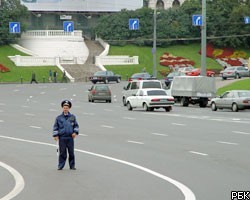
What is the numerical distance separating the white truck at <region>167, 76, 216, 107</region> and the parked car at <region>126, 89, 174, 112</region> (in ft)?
20.2

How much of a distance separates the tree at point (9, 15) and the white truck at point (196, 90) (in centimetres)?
5154

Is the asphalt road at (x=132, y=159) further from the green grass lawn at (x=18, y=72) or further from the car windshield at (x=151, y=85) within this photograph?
the green grass lawn at (x=18, y=72)

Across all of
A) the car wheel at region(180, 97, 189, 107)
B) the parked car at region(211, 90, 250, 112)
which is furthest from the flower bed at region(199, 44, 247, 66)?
the parked car at region(211, 90, 250, 112)

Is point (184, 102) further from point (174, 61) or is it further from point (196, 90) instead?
point (174, 61)

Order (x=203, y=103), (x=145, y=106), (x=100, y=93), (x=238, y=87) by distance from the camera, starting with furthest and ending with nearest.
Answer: (x=238, y=87), (x=100, y=93), (x=203, y=103), (x=145, y=106)

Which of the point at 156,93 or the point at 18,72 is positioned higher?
the point at 18,72

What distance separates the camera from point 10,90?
71.3m

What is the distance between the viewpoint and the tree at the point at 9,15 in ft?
332

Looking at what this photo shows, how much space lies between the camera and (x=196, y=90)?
2023 inches

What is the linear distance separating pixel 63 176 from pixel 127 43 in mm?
92282

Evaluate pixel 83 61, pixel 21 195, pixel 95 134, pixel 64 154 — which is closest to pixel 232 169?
pixel 64 154

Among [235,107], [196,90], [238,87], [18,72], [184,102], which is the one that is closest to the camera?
[235,107]

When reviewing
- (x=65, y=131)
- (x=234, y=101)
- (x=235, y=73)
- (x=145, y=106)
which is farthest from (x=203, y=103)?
(x=65, y=131)

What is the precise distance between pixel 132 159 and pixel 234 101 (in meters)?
25.0
